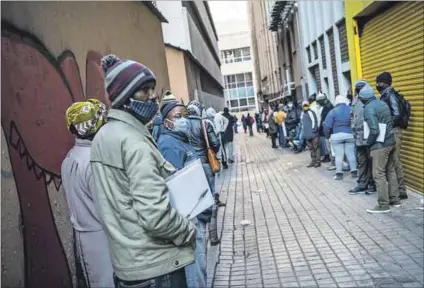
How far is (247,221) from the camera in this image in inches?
313

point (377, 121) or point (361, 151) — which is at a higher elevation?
point (377, 121)

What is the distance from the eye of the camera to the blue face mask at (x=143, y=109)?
8.60ft

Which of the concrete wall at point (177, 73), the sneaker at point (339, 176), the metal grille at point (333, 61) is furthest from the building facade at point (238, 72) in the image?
the sneaker at point (339, 176)

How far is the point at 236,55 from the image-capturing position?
242ft

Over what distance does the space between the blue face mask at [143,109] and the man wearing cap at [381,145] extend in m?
5.18

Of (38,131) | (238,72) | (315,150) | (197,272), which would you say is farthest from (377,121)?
(238,72)

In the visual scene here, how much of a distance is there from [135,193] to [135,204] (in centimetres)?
6

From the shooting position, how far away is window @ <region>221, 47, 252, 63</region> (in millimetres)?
73188

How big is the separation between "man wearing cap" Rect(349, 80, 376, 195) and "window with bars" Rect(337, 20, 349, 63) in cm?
428

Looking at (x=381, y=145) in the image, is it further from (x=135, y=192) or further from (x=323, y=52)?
(x=323, y=52)

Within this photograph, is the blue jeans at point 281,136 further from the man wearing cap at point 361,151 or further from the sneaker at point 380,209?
the sneaker at point 380,209

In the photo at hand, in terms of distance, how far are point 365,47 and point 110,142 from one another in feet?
30.3

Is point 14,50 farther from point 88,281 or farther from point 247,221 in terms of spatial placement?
point 247,221

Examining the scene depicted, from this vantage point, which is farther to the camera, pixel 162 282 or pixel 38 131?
pixel 38 131
